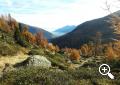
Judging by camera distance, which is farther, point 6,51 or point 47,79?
point 6,51

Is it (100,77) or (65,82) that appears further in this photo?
(100,77)

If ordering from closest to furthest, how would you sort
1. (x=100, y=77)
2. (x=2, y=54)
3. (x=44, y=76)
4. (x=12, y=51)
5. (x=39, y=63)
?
1. (x=44, y=76)
2. (x=100, y=77)
3. (x=39, y=63)
4. (x=2, y=54)
5. (x=12, y=51)

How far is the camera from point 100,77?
969 inches

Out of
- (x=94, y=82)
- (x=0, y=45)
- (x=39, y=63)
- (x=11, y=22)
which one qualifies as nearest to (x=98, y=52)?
(x=11, y=22)

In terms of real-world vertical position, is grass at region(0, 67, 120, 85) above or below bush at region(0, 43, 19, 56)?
above

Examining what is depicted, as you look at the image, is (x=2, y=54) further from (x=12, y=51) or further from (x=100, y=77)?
(x=100, y=77)

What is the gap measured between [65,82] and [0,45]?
28271 millimetres

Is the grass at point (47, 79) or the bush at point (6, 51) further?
the bush at point (6, 51)

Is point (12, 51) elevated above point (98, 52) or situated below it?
above

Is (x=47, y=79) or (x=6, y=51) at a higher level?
(x=47, y=79)

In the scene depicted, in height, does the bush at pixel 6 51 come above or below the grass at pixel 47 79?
below

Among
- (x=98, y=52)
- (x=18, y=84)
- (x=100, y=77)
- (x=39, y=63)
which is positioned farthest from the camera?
(x=98, y=52)

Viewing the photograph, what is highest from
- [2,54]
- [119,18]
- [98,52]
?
[119,18]

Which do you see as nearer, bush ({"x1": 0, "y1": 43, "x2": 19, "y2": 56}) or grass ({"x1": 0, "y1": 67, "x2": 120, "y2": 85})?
grass ({"x1": 0, "y1": 67, "x2": 120, "y2": 85})
